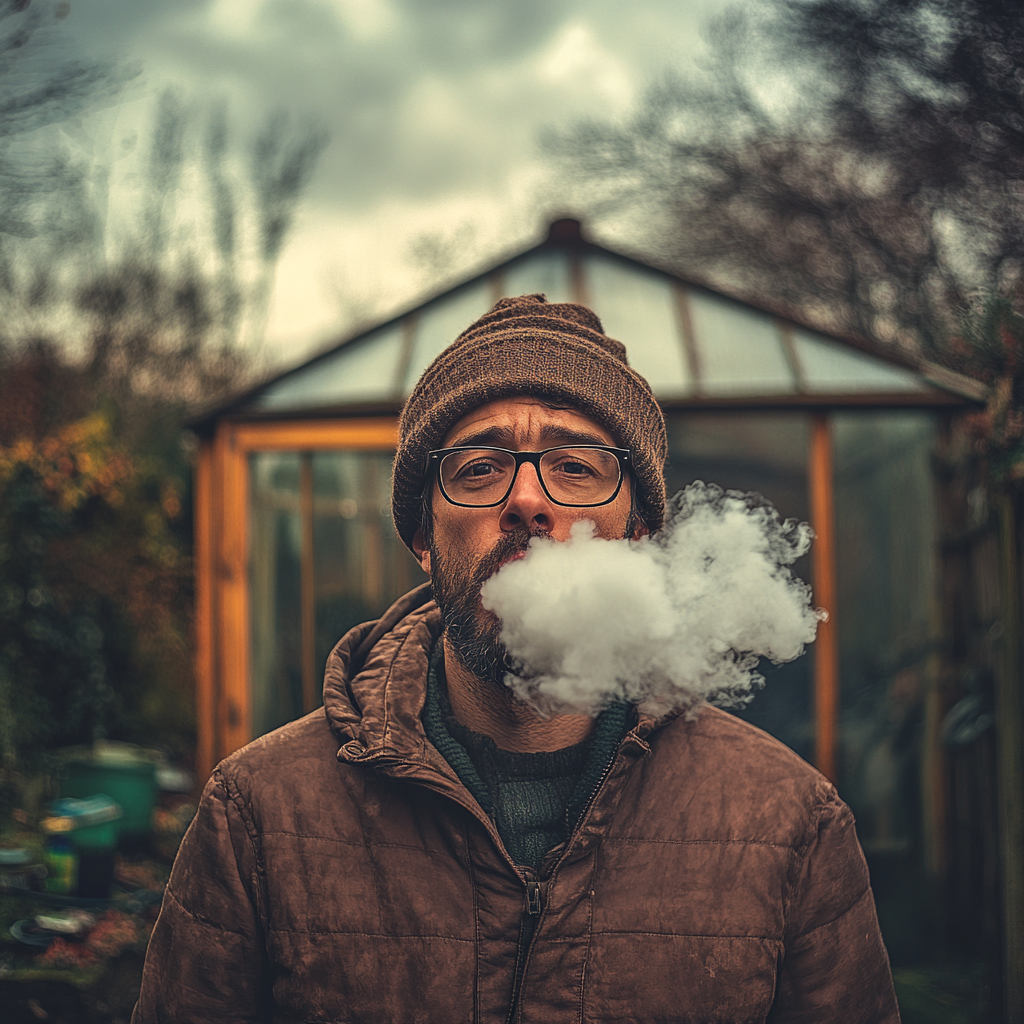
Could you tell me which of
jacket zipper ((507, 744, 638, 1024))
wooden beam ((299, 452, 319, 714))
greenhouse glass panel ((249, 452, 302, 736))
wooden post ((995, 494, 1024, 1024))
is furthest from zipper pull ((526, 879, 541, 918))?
greenhouse glass panel ((249, 452, 302, 736))

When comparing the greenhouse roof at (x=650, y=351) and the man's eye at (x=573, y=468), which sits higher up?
the greenhouse roof at (x=650, y=351)

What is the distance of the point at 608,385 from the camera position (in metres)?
1.61

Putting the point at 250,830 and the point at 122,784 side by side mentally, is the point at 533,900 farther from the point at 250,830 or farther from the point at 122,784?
the point at 122,784

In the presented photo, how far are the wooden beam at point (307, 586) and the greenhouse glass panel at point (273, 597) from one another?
0.09 ft

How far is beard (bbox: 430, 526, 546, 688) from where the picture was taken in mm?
1447

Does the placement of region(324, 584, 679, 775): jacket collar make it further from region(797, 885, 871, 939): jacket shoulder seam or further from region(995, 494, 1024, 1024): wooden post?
region(995, 494, 1024, 1024): wooden post

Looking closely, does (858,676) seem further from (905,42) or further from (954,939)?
(905,42)

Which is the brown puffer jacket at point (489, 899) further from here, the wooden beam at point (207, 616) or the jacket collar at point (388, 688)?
the wooden beam at point (207, 616)

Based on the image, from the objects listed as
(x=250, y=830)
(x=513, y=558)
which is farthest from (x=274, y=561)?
(x=513, y=558)

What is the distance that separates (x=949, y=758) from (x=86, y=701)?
5.79 m

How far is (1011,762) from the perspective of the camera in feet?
11.3

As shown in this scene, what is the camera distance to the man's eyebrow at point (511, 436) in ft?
5.11

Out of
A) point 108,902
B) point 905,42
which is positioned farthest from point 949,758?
point 905,42

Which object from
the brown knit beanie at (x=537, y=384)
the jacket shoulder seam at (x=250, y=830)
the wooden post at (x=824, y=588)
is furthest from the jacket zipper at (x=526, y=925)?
the wooden post at (x=824, y=588)
